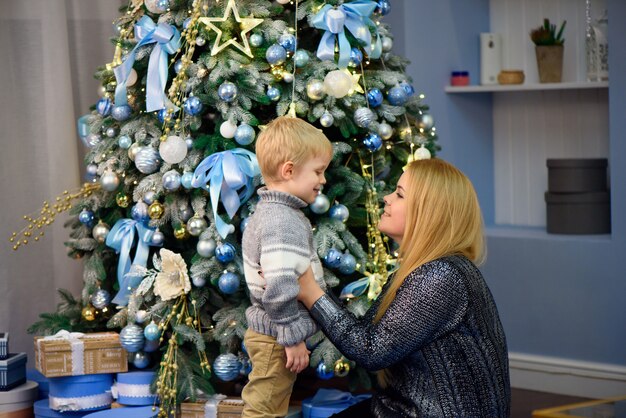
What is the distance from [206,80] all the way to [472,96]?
198cm

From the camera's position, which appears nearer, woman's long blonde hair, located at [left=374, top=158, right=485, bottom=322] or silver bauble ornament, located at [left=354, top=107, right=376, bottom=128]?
woman's long blonde hair, located at [left=374, top=158, right=485, bottom=322]

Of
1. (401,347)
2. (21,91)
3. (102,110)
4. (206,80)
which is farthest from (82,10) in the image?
(401,347)

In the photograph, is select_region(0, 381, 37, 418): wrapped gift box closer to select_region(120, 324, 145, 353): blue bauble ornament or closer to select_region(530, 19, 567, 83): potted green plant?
select_region(120, 324, 145, 353): blue bauble ornament

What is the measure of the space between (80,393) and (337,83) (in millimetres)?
1243

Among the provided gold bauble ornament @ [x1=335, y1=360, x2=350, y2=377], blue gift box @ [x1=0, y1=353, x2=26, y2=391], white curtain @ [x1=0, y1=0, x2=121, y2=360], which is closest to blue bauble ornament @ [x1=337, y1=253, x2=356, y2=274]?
gold bauble ornament @ [x1=335, y1=360, x2=350, y2=377]

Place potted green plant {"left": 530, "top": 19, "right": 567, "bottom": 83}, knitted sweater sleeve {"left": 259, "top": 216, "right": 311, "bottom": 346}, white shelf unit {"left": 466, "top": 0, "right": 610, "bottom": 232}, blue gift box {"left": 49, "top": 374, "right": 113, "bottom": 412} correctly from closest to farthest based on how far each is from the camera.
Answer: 1. knitted sweater sleeve {"left": 259, "top": 216, "right": 311, "bottom": 346}
2. blue gift box {"left": 49, "top": 374, "right": 113, "bottom": 412}
3. potted green plant {"left": 530, "top": 19, "right": 567, "bottom": 83}
4. white shelf unit {"left": 466, "top": 0, "right": 610, "bottom": 232}

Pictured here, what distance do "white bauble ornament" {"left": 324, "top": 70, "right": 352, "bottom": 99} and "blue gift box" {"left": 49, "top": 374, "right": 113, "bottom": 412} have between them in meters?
1.14

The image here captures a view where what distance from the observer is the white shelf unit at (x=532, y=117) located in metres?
4.35

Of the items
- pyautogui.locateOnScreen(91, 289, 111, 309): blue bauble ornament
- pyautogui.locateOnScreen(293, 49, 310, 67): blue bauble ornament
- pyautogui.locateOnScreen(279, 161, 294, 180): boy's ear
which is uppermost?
pyautogui.locateOnScreen(293, 49, 310, 67): blue bauble ornament

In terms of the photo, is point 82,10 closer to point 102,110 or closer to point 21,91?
point 21,91

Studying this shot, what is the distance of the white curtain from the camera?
3.72 m

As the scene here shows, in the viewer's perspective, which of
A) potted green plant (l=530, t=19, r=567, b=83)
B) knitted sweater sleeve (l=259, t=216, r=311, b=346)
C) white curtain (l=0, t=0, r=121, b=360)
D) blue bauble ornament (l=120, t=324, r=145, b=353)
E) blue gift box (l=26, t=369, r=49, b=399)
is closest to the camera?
knitted sweater sleeve (l=259, t=216, r=311, b=346)

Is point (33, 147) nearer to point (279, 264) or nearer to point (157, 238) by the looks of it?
point (157, 238)

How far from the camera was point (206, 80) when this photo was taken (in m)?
2.84
